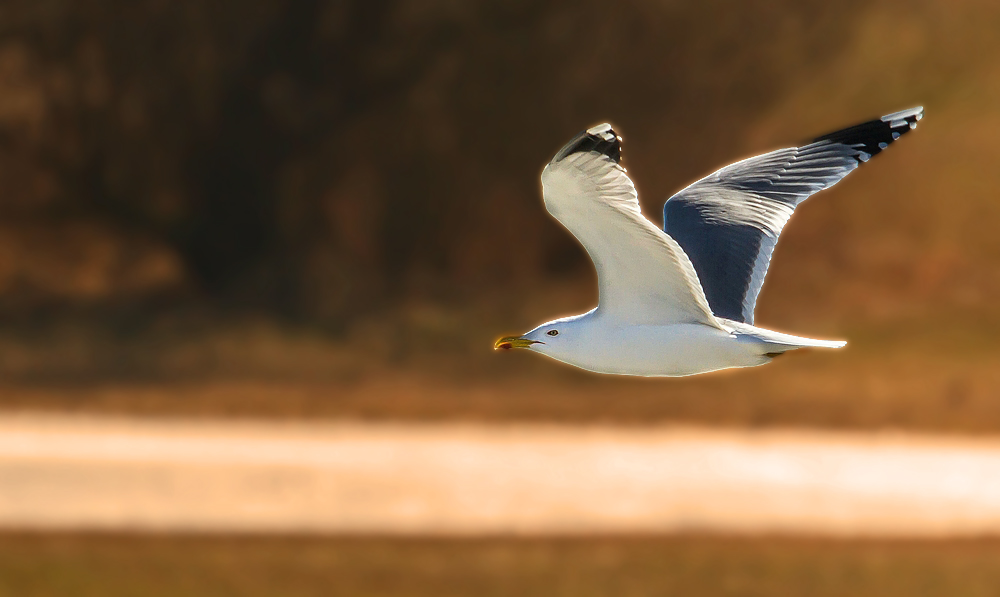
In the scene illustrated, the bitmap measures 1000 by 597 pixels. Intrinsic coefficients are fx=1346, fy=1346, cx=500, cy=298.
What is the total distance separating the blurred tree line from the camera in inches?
1054

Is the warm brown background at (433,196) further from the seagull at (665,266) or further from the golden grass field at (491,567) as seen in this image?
the seagull at (665,266)

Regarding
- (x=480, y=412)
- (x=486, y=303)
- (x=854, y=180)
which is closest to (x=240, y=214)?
(x=486, y=303)

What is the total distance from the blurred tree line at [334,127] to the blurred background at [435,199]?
6cm

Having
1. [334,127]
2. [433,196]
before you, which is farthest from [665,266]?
[334,127]

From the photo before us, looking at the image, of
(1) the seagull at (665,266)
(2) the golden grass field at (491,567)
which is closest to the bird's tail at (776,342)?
(1) the seagull at (665,266)

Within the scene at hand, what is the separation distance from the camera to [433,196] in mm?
27281

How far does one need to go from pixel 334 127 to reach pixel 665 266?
23419 millimetres

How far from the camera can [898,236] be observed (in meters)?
25.1

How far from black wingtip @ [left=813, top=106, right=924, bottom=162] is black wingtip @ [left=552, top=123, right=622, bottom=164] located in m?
2.54

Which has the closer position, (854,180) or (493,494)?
(493,494)

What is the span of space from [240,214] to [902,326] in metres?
13.7

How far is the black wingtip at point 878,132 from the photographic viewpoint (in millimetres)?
7078

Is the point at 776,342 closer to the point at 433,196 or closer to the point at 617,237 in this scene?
the point at 617,237

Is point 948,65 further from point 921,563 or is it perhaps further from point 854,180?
point 921,563
